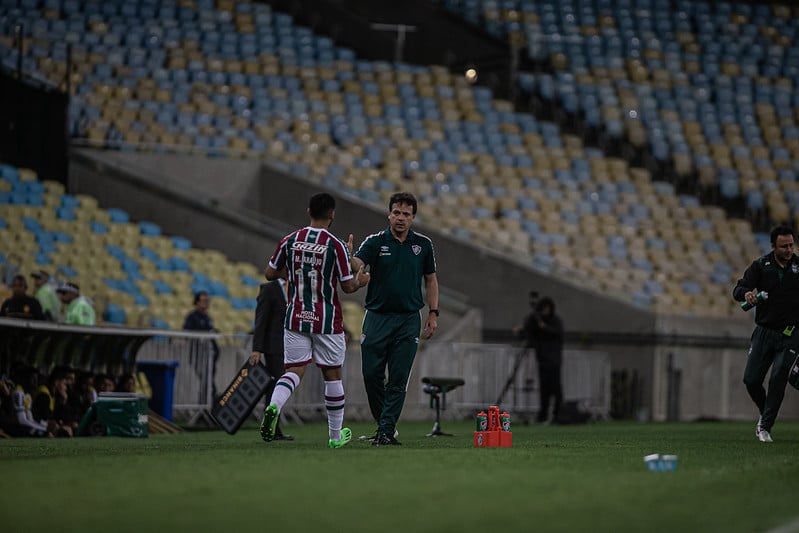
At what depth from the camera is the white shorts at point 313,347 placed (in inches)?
451

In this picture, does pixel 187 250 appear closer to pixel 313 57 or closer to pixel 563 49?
pixel 313 57

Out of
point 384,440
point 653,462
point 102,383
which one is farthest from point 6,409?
point 653,462

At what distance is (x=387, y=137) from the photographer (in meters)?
30.1

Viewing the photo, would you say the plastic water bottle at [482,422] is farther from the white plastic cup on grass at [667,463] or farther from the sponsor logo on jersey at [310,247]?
the white plastic cup on grass at [667,463]

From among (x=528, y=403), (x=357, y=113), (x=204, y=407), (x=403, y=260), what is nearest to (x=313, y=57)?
(x=357, y=113)

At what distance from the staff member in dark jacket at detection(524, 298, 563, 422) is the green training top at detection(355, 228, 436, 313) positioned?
10.1 metres

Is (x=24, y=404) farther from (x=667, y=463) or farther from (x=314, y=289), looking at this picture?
(x=667, y=463)

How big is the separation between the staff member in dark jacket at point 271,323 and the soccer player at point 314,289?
12.0 ft

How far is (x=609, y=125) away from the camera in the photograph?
33.1 meters

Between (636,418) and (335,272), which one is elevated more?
(335,272)

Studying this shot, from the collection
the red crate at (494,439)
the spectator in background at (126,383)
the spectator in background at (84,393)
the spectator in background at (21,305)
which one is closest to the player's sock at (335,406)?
the red crate at (494,439)

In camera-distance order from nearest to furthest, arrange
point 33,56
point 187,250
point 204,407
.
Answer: point 204,407, point 187,250, point 33,56

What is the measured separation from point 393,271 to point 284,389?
144 centimetres

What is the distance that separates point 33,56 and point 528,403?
1242cm
